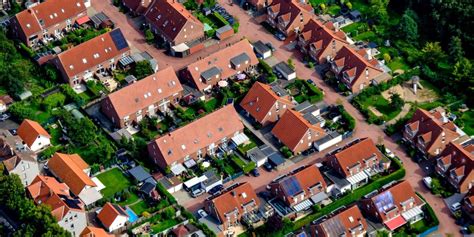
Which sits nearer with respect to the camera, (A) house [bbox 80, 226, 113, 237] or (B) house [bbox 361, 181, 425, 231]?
(A) house [bbox 80, 226, 113, 237]

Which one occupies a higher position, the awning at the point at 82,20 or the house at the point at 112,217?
the awning at the point at 82,20

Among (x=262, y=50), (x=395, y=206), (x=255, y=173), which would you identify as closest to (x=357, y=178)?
(x=395, y=206)

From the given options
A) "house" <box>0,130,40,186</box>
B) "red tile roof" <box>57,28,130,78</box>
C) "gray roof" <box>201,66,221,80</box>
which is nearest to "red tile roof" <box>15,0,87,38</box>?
"red tile roof" <box>57,28,130,78</box>

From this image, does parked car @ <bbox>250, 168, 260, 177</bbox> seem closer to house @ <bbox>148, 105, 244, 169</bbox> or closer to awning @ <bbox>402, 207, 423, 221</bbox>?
house @ <bbox>148, 105, 244, 169</bbox>

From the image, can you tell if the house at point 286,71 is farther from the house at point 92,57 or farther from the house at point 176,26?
the house at point 92,57

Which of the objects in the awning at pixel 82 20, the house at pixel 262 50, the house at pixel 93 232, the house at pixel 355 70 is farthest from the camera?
the awning at pixel 82 20

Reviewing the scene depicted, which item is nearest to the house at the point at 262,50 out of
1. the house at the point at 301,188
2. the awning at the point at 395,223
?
the house at the point at 301,188

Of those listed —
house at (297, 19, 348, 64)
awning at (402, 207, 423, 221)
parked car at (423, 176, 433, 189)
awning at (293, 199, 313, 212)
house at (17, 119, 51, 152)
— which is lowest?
house at (17, 119, 51, 152)

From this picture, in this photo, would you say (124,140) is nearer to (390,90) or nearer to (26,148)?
(26,148)

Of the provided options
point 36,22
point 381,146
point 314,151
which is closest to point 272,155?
point 314,151
